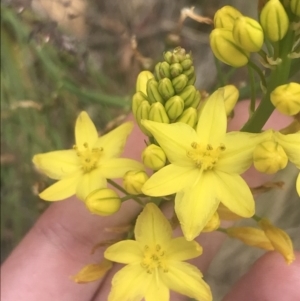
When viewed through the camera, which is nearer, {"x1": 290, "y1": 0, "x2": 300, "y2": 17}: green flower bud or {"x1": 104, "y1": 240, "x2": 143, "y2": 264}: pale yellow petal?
{"x1": 290, "y1": 0, "x2": 300, "y2": 17}: green flower bud

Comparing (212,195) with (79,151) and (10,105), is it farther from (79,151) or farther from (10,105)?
(10,105)

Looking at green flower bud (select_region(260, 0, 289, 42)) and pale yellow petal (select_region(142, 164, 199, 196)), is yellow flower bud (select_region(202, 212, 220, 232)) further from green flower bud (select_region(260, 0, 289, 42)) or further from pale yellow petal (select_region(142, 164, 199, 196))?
green flower bud (select_region(260, 0, 289, 42))

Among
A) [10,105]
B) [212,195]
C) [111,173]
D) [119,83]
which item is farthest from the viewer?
[119,83]

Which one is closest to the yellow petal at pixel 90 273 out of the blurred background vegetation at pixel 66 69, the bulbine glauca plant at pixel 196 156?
the bulbine glauca plant at pixel 196 156

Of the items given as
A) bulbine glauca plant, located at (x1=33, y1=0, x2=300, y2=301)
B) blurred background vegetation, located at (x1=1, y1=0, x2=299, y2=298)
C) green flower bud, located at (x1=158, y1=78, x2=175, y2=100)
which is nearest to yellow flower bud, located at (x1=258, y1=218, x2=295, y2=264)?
bulbine glauca plant, located at (x1=33, y1=0, x2=300, y2=301)

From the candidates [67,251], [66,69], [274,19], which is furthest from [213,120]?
[66,69]

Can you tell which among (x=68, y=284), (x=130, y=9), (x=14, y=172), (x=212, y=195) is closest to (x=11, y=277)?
(x=68, y=284)
